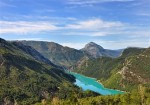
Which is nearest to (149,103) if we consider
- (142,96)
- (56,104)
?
(142,96)

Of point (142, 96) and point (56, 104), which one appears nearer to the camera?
point (56, 104)

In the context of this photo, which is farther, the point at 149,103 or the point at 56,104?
the point at 149,103

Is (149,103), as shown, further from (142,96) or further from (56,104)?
(56,104)
